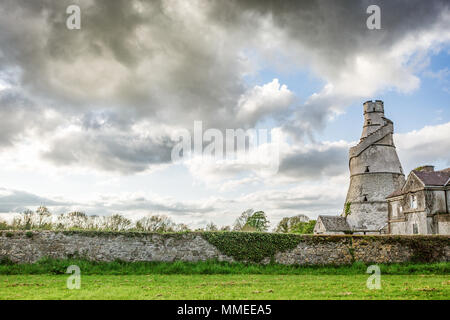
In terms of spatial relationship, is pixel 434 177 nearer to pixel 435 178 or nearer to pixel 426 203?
pixel 435 178

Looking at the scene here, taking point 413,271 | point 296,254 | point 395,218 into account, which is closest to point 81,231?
point 296,254

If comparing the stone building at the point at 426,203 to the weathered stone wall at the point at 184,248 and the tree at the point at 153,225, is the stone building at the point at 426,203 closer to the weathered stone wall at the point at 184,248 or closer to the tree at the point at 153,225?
the weathered stone wall at the point at 184,248

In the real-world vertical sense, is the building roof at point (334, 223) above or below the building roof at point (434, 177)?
below

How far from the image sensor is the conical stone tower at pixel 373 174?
1773 inches

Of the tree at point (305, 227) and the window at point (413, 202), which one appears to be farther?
the tree at point (305, 227)

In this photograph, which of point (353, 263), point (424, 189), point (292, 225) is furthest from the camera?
point (292, 225)

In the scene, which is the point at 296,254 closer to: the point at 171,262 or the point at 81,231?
the point at 171,262

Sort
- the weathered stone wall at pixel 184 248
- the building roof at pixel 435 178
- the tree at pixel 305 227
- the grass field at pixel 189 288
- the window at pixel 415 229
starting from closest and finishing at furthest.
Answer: the grass field at pixel 189 288, the weathered stone wall at pixel 184 248, the building roof at pixel 435 178, the window at pixel 415 229, the tree at pixel 305 227

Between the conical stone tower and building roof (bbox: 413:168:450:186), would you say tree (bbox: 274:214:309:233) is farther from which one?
building roof (bbox: 413:168:450:186)

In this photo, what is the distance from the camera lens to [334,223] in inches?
1831

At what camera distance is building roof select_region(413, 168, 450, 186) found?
32.9 metres

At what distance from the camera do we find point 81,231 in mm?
20453

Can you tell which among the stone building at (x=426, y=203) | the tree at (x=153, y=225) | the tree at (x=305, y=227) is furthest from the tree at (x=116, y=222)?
the tree at (x=305, y=227)

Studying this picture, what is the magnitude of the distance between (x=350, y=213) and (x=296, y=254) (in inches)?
1137
